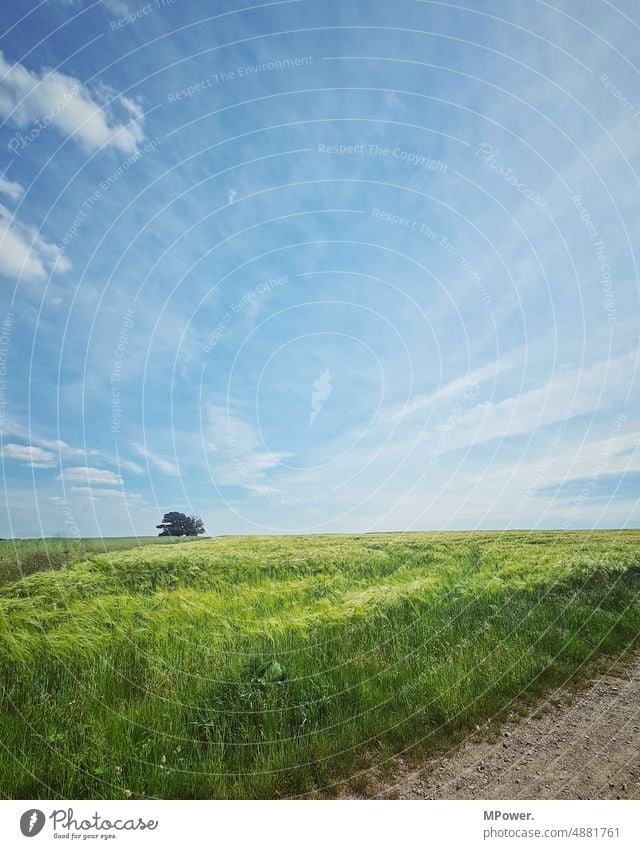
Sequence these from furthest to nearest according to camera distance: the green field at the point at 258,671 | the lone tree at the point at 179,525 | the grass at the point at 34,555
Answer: the lone tree at the point at 179,525 → the grass at the point at 34,555 → the green field at the point at 258,671

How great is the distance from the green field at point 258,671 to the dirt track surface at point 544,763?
37cm

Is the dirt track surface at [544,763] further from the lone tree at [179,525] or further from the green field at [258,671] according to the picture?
the lone tree at [179,525]

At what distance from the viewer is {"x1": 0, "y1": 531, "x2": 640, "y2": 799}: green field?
18.2ft

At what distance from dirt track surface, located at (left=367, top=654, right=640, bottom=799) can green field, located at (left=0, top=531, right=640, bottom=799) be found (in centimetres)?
37

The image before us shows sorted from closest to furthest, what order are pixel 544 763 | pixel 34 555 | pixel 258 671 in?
pixel 544 763, pixel 258 671, pixel 34 555

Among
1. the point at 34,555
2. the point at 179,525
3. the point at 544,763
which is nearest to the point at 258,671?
the point at 544,763

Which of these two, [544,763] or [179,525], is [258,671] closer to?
[544,763]

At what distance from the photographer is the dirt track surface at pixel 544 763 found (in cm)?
557

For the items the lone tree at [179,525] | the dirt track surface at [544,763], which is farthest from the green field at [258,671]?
the lone tree at [179,525]

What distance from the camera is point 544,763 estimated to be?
19.9ft

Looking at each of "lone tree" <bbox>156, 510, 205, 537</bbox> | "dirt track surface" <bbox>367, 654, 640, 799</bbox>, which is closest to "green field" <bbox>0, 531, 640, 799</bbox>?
"dirt track surface" <bbox>367, 654, 640, 799</bbox>

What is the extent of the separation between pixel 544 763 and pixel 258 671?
421 cm

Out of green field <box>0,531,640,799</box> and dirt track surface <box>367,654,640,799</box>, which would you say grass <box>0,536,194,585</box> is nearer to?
green field <box>0,531,640,799</box>
